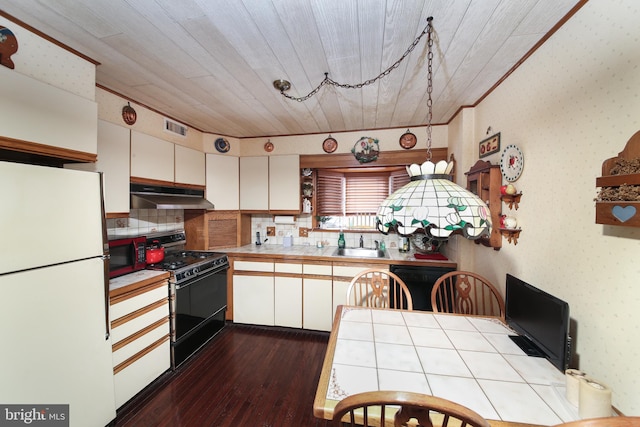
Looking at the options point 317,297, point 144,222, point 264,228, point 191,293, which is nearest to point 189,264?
point 191,293

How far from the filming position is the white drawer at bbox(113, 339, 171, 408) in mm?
1594

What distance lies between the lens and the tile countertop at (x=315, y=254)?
2.40 meters

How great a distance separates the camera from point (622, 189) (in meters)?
0.81

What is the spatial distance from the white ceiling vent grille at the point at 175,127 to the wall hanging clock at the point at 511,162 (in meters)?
3.02

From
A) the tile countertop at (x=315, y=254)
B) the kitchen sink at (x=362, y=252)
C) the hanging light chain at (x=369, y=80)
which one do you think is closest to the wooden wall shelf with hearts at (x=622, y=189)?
the hanging light chain at (x=369, y=80)

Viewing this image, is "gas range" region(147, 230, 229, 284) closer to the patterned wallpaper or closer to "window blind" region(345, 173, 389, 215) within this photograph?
"window blind" region(345, 173, 389, 215)

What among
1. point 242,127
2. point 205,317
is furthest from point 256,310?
point 242,127

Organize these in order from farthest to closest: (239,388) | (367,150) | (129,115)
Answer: (367,150)
(129,115)
(239,388)

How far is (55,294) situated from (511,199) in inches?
107

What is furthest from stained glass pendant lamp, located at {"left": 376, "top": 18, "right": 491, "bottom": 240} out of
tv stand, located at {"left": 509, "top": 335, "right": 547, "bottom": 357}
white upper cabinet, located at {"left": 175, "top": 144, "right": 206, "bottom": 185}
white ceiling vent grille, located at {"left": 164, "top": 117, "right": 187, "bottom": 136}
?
white ceiling vent grille, located at {"left": 164, "top": 117, "right": 187, "bottom": 136}

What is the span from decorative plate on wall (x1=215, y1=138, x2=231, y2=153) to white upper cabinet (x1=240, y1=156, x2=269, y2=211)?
0.23m

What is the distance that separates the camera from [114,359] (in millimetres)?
1552

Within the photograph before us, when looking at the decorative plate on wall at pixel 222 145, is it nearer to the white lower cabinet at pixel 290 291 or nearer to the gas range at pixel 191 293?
the gas range at pixel 191 293

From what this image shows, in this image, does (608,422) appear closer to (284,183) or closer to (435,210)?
(435,210)
